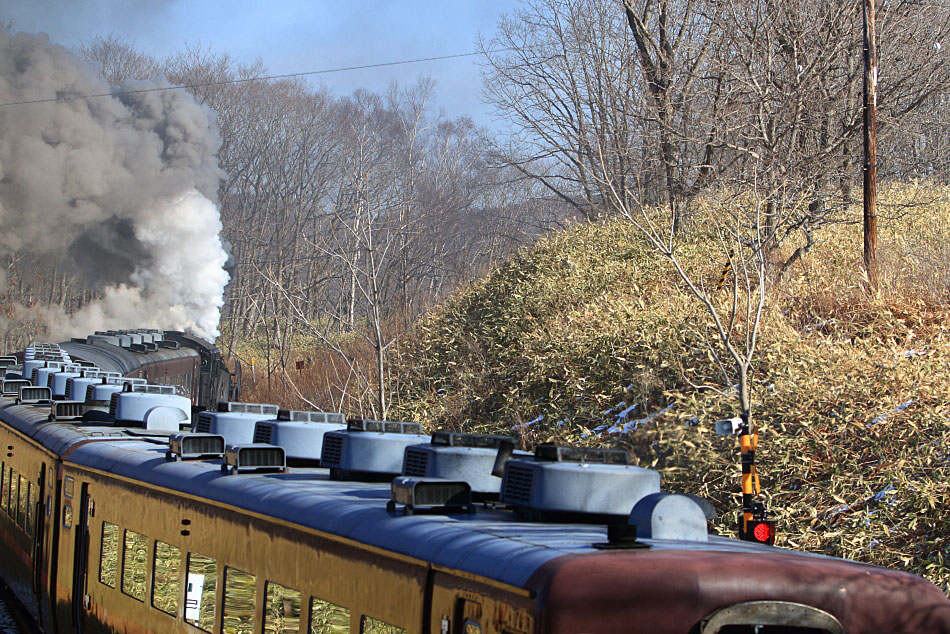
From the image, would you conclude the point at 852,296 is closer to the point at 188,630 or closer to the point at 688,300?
the point at 688,300

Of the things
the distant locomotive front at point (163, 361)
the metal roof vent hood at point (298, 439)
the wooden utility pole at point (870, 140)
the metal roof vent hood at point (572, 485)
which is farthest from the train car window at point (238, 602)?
the distant locomotive front at point (163, 361)

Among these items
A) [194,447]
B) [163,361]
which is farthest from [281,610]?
[163,361]

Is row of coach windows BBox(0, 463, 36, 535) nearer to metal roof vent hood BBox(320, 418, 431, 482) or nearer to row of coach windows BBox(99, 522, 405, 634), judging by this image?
row of coach windows BBox(99, 522, 405, 634)

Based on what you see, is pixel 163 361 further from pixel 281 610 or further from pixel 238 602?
pixel 281 610

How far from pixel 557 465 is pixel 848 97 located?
14.7 metres

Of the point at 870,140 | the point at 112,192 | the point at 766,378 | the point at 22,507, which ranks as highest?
the point at 112,192

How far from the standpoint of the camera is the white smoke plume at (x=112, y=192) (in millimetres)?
47875

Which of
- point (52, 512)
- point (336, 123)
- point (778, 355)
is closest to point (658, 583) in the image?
point (52, 512)

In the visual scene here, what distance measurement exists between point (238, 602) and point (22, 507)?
220 inches

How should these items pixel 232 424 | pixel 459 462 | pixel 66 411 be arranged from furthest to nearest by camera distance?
pixel 66 411
pixel 232 424
pixel 459 462

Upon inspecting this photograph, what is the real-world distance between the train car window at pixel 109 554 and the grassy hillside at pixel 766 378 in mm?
5095

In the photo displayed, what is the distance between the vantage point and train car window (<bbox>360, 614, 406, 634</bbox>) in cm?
416

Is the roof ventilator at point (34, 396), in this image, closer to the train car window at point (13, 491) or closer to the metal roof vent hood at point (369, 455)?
the train car window at point (13, 491)

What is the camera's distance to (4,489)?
37.6 ft
